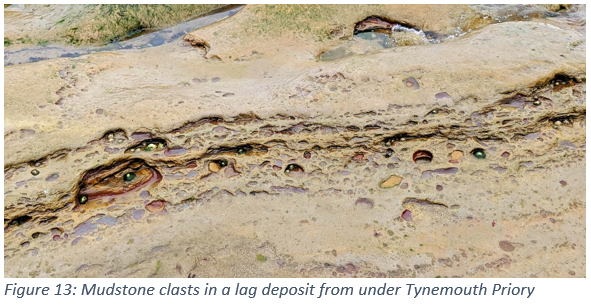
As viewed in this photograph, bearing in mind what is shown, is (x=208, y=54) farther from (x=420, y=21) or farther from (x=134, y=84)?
(x=420, y=21)

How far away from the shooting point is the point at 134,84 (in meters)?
3.28

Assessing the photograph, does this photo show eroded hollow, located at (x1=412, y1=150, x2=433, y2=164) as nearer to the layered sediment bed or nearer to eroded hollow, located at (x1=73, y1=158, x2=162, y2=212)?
the layered sediment bed

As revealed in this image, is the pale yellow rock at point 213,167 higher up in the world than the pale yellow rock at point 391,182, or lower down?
higher up

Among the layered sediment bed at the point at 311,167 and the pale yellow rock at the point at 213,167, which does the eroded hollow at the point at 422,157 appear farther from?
the pale yellow rock at the point at 213,167

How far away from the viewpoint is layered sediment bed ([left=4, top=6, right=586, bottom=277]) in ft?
7.43

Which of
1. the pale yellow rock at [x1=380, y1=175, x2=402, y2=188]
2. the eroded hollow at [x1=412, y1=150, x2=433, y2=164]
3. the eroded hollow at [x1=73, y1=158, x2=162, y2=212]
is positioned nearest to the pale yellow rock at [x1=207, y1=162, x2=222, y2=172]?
the eroded hollow at [x1=73, y1=158, x2=162, y2=212]

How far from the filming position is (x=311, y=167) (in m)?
2.67

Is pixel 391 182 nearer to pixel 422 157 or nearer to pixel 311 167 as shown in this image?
pixel 422 157

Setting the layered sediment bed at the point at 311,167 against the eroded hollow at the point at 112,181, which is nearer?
the layered sediment bed at the point at 311,167

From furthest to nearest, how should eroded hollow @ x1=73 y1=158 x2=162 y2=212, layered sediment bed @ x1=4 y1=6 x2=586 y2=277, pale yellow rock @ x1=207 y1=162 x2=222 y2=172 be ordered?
1. pale yellow rock @ x1=207 y1=162 x2=222 y2=172
2. eroded hollow @ x1=73 y1=158 x2=162 y2=212
3. layered sediment bed @ x1=4 y1=6 x2=586 y2=277

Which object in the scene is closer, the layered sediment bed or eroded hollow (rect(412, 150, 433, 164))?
the layered sediment bed

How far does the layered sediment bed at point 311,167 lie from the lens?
2266 millimetres

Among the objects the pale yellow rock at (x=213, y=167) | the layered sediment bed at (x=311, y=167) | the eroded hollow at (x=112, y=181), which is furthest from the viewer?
the pale yellow rock at (x=213, y=167)

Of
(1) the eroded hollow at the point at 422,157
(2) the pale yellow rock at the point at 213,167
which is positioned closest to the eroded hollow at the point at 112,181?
(2) the pale yellow rock at the point at 213,167
